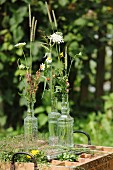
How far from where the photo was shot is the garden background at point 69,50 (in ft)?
15.0

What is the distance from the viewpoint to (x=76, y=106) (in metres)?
5.09

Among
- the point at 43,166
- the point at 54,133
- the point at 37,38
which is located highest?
the point at 37,38

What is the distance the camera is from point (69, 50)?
14.8 feet

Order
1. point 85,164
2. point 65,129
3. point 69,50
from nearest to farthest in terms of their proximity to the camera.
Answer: point 85,164 < point 65,129 < point 69,50

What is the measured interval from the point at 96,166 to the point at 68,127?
283 millimetres

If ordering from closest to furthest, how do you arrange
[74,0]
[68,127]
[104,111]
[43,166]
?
[43,166] → [68,127] → [74,0] → [104,111]

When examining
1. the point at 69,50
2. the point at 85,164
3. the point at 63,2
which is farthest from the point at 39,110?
the point at 85,164

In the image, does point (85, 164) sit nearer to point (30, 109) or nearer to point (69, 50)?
point (30, 109)

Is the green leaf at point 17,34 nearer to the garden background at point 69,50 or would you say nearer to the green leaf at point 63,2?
the garden background at point 69,50

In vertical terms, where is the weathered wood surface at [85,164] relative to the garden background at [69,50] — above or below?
below

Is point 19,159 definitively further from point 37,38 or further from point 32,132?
point 37,38

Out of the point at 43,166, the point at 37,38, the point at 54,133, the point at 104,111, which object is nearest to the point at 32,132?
the point at 54,133

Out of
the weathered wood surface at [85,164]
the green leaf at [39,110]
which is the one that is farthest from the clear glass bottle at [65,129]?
the green leaf at [39,110]

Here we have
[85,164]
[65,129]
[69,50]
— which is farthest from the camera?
[69,50]
